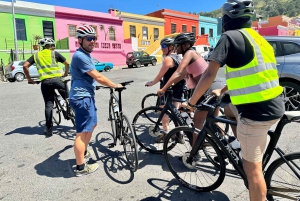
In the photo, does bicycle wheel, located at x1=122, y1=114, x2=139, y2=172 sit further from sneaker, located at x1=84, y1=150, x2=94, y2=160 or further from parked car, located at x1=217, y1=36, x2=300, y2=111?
parked car, located at x1=217, y1=36, x2=300, y2=111

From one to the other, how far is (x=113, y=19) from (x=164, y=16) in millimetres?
8652

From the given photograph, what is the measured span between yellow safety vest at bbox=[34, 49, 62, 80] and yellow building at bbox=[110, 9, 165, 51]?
2375 cm

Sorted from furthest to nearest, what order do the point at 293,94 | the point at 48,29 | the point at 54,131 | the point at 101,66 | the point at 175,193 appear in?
the point at 48,29 → the point at 101,66 → the point at 293,94 → the point at 54,131 → the point at 175,193

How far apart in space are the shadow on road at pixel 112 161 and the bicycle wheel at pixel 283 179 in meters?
1.65

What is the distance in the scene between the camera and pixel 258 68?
1.71 metres

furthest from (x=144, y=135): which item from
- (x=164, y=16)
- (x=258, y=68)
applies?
(x=164, y=16)

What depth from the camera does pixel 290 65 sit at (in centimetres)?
503

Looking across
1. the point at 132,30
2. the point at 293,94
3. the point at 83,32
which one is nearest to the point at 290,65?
the point at 293,94

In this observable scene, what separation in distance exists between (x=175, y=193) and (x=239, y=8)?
2078 mm

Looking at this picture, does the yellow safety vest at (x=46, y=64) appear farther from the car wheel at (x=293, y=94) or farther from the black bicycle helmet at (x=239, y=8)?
→ the car wheel at (x=293, y=94)

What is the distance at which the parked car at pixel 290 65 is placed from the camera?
16.4ft

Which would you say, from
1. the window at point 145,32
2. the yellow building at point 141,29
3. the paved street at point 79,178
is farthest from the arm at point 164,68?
the window at point 145,32

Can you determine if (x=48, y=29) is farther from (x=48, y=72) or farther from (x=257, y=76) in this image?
(x=257, y=76)

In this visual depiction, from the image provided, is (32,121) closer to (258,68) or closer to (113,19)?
(258,68)
